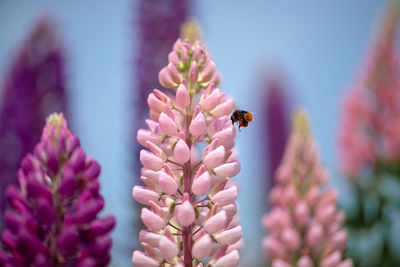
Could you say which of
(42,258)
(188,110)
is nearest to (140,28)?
(188,110)

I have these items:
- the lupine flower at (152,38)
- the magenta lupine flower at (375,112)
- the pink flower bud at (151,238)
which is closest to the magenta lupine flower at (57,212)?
the pink flower bud at (151,238)

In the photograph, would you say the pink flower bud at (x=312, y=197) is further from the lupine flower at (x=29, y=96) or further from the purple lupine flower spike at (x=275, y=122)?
the purple lupine flower spike at (x=275, y=122)

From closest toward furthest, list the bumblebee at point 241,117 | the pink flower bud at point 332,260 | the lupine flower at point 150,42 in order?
the bumblebee at point 241,117
the pink flower bud at point 332,260
the lupine flower at point 150,42

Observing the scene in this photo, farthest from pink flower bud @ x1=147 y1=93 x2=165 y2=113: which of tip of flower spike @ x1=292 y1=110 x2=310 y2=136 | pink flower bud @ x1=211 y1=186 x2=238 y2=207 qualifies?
tip of flower spike @ x1=292 y1=110 x2=310 y2=136

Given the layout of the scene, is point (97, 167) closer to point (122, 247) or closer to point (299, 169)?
point (299, 169)

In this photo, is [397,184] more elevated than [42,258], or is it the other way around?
[397,184]

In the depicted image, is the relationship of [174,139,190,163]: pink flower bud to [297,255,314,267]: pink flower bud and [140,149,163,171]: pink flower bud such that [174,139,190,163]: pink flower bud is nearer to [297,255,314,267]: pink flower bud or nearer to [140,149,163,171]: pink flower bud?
[140,149,163,171]: pink flower bud

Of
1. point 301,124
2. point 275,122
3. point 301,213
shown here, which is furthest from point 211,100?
point 275,122
